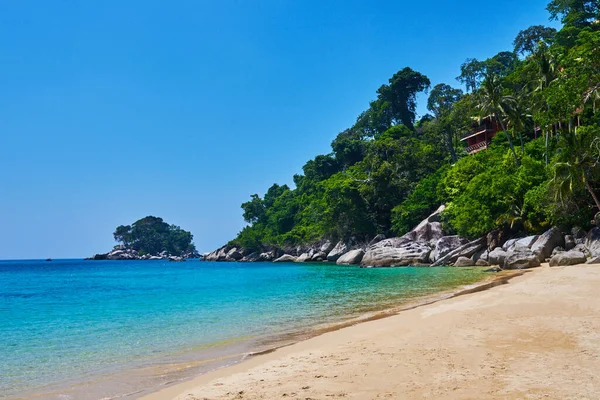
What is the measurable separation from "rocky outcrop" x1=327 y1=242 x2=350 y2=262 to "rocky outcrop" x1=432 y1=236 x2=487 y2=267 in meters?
24.7

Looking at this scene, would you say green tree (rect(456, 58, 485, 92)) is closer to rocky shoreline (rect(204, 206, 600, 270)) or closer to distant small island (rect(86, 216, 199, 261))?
rocky shoreline (rect(204, 206, 600, 270))

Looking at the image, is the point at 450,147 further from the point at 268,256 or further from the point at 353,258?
the point at 268,256

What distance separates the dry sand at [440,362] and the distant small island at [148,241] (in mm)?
151898

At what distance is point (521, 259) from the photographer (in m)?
26.3

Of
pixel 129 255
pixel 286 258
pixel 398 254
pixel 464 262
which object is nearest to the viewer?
pixel 464 262

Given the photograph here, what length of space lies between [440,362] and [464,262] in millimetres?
30912

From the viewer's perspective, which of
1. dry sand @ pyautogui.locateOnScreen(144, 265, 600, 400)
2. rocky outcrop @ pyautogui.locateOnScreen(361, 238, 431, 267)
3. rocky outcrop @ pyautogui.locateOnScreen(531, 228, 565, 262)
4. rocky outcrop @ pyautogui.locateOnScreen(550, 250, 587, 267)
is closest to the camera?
dry sand @ pyautogui.locateOnScreen(144, 265, 600, 400)

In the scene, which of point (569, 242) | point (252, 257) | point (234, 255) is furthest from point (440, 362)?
point (234, 255)

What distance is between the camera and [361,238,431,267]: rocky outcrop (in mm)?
41284

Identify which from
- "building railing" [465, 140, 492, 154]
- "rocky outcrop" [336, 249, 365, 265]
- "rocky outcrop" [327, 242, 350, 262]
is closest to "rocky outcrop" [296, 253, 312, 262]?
"rocky outcrop" [327, 242, 350, 262]

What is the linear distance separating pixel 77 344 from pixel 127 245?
6290 inches

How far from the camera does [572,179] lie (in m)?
25.4

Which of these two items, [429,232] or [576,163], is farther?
[429,232]

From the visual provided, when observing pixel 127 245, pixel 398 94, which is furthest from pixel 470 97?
pixel 127 245
